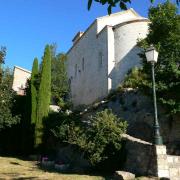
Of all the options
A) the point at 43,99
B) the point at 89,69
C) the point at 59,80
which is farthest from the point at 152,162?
the point at 59,80

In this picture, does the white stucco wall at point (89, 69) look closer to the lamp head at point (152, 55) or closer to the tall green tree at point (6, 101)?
the tall green tree at point (6, 101)

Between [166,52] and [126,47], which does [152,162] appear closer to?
[166,52]

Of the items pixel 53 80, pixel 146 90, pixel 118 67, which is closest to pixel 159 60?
pixel 146 90

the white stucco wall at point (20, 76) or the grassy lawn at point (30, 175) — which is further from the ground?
the white stucco wall at point (20, 76)

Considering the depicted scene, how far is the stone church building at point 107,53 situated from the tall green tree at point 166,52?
3936 mm

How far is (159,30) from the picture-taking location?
73.7ft

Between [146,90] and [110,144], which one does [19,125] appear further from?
[110,144]

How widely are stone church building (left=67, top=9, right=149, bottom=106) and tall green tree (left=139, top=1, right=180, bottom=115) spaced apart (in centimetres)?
394

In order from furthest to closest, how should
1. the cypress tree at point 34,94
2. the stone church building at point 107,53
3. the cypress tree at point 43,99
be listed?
the stone church building at point 107,53 → the cypress tree at point 34,94 → the cypress tree at point 43,99

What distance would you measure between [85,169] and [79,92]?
75.4ft

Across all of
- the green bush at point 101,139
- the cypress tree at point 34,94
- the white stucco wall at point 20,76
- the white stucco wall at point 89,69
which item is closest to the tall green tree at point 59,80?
the white stucco wall at point 89,69

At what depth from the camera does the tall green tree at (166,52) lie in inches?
757

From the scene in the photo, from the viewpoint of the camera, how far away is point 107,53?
31.2 meters

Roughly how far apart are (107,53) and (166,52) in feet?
35.9
